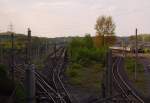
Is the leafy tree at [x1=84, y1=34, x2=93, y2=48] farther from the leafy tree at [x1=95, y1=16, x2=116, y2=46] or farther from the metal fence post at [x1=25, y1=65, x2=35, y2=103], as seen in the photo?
the metal fence post at [x1=25, y1=65, x2=35, y2=103]

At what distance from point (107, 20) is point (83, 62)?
40.7 m

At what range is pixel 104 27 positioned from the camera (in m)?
80.5

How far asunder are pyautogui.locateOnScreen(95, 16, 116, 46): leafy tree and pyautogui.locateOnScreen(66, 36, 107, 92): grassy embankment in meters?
14.8

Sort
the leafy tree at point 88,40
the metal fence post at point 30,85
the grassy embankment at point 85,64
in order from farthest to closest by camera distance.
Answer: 1. the leafy tree at point 88,40
2. the grassy embankment at point 85,64
3. the metal fence post at point 30,85

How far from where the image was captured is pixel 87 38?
63.1 meters

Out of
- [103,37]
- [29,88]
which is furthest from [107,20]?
[29,88]

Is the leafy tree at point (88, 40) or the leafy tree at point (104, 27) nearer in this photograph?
the leafy tree at point (88, 40)

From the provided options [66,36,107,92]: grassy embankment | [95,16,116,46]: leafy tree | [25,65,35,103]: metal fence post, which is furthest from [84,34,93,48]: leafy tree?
[25,65,35,103]: metal fence post

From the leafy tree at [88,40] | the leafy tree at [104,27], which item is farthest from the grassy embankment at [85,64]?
the leafy tree at [104,27]

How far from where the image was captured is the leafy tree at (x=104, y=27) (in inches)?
3071

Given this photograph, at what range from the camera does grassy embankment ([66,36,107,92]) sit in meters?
26.2

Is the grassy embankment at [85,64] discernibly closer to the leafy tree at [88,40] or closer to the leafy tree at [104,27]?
the leafy tree at [88,40]

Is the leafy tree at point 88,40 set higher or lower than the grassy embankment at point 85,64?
higher

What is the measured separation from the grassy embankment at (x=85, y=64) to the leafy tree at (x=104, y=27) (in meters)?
14.8
